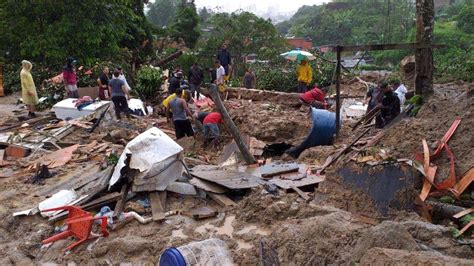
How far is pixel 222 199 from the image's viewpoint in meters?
6.43

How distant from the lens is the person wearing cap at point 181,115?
31.1ft

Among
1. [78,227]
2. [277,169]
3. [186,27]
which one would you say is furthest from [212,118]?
[186,27]

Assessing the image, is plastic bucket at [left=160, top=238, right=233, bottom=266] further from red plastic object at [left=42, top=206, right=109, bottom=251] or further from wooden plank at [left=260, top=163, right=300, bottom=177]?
wooden plank at [left=260, top=163, right=300, bottom=177]

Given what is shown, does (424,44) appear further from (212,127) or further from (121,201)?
(121,201)

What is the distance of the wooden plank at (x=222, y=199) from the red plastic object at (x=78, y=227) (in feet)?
4.93

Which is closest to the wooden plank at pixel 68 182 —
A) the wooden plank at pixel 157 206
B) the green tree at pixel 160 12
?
the wooden plank at pixel 157 206

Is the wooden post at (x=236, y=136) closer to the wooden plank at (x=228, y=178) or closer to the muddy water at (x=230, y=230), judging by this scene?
the wooden plank at (x=228, y=178)

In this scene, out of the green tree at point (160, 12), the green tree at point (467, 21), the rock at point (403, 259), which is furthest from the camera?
the green tree at point (160, 12)

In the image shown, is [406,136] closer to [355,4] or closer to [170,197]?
[170,197]

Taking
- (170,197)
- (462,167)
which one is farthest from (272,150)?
(462,167)

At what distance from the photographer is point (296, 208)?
18.8ft

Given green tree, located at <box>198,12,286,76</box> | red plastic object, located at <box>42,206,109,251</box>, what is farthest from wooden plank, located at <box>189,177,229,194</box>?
green tree, located at <box>198,12,286,76</box>

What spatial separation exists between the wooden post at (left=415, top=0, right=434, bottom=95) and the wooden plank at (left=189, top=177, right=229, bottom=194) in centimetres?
437

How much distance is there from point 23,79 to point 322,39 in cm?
4622
